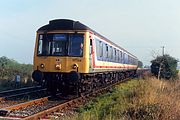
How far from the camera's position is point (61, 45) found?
1483 centimetres

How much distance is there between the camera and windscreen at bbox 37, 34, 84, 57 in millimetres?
14547

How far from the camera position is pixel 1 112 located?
9867 millimetres

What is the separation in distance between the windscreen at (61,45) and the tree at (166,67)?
54.8 feet

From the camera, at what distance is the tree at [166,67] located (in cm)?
3034

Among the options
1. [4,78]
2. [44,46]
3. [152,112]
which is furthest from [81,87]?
[4,78]

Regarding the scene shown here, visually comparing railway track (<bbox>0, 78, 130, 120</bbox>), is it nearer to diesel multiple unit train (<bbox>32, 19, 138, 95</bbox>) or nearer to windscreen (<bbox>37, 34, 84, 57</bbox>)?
diesel multiple unit train (<bbox>32, 19, 138, 95</bbox>)

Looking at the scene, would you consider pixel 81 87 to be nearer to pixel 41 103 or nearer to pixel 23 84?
pixel 41 103

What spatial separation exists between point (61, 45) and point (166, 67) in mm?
18248

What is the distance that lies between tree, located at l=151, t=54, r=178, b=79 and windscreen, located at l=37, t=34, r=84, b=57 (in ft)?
54.8

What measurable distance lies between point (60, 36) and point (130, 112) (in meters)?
6.48

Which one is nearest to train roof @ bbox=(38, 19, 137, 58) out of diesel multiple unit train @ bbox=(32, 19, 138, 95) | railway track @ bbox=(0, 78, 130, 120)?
diesel multiple unit train @ bbox=(32, 19, 138, 95)

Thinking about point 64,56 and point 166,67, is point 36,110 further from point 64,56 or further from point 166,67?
point 166,67

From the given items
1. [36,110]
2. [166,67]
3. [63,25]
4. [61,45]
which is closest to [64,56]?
[61,45]

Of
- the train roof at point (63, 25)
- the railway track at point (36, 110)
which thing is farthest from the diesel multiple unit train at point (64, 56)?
the railway track at point (36, 110)
